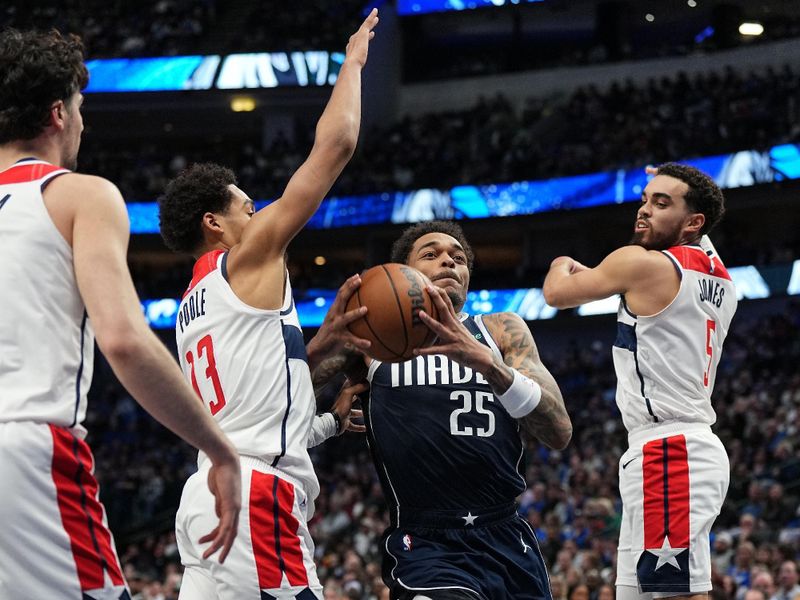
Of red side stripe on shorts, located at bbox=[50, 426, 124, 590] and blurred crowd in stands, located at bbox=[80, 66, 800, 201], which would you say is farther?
blurred crowd in stands, located at bbox=[80, 66, 800, 201]

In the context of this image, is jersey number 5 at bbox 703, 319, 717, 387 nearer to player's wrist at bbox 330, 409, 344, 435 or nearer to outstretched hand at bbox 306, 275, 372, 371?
player's wrist at bbox 330, 409, 344, 435

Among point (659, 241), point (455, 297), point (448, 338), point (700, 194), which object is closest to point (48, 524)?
point (448, 338)

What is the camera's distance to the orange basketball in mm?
4055

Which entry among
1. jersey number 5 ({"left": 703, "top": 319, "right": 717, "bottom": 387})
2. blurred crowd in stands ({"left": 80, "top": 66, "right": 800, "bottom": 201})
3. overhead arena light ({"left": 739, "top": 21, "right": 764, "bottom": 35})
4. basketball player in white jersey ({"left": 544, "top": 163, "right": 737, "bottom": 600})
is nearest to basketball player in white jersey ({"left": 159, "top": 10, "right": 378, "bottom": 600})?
basketball player in white jersey ({"left": 544, "top": 163, "right": 737, "bottom": 600})

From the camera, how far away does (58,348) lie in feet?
9.27

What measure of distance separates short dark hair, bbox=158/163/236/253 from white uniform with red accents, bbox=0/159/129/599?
59.6 inches

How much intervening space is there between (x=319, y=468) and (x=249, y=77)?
1184 cm

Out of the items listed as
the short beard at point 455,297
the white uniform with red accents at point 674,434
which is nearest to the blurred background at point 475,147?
the white uniform with red accents at point 674,434

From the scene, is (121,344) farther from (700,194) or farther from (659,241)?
(700,194)

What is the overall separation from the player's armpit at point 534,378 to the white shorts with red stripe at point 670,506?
54cm

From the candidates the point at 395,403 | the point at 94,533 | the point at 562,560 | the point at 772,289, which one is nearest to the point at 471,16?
the point at 772,289

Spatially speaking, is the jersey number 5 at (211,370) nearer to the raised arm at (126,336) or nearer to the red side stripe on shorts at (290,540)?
the red side stripe on shorts at (290,540)

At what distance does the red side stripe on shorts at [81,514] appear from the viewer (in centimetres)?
274

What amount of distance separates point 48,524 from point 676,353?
10.7 feet
